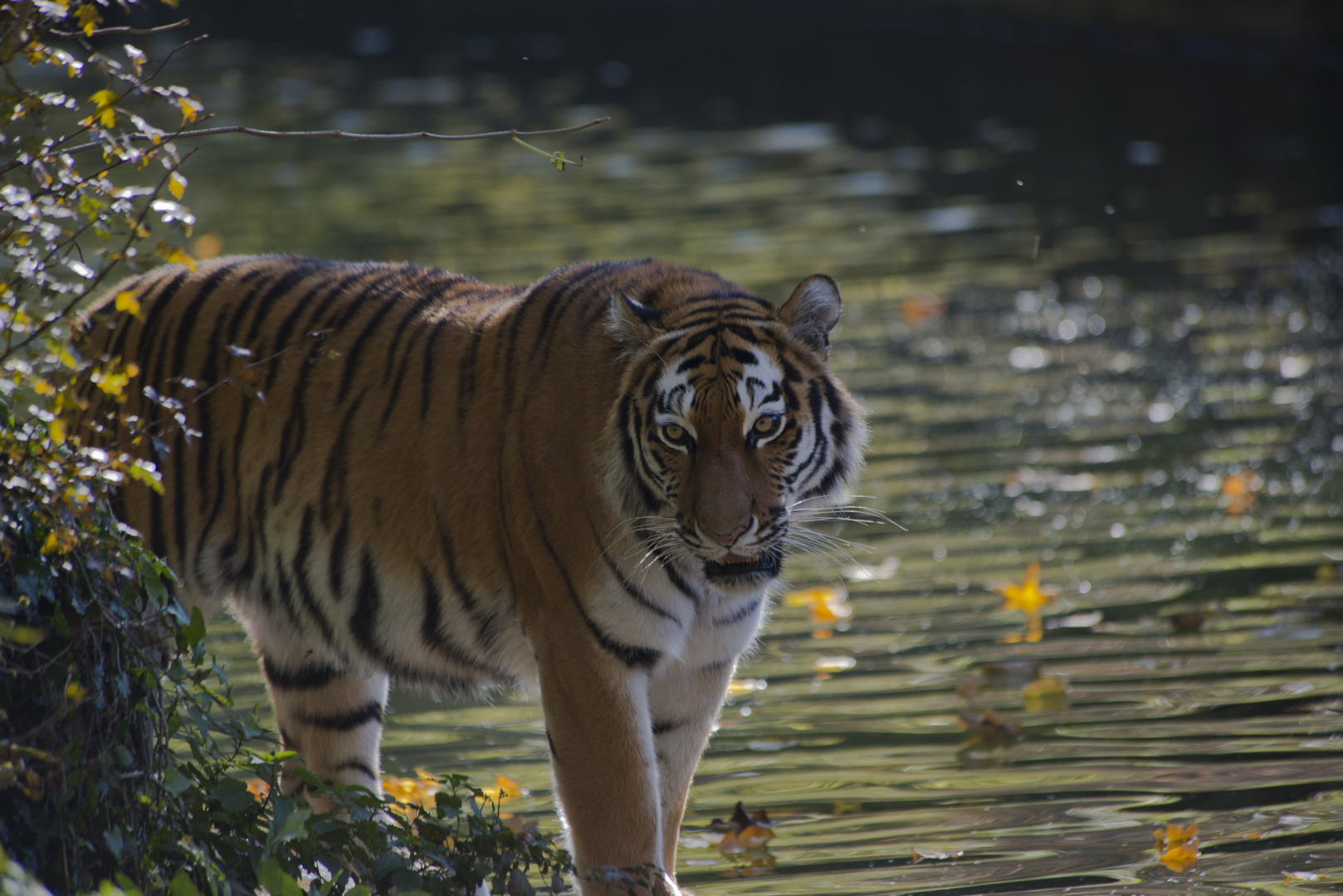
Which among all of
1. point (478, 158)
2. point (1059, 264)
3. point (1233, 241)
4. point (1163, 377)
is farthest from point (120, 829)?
point (478, 158)

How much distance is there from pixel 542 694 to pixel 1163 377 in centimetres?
506

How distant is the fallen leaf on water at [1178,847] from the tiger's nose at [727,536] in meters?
1.27

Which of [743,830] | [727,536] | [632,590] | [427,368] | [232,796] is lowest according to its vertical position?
[743,830]

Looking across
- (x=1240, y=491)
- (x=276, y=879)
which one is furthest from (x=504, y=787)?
(x=1240, y=491)

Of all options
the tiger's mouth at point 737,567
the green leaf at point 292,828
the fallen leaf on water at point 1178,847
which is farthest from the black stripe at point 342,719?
the fallen leaf on water at point 1178,847

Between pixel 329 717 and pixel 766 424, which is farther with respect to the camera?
pixel 329 717

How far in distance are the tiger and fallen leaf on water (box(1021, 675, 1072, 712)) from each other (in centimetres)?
141

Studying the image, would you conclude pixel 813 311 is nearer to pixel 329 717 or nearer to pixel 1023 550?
pixel 329 717

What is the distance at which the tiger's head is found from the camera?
Result: 9.61ft

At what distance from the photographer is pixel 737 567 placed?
298 centimetres

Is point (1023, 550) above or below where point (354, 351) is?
below

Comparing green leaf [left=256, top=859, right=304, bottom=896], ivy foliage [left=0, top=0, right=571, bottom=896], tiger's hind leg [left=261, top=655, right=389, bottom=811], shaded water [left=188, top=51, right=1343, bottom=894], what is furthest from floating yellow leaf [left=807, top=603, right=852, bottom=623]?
green leaf [left=256, top=859, right=304, bottom=896]

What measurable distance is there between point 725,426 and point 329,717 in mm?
1345

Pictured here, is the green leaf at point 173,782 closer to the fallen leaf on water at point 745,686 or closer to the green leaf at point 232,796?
the green leaf at point 232,796
